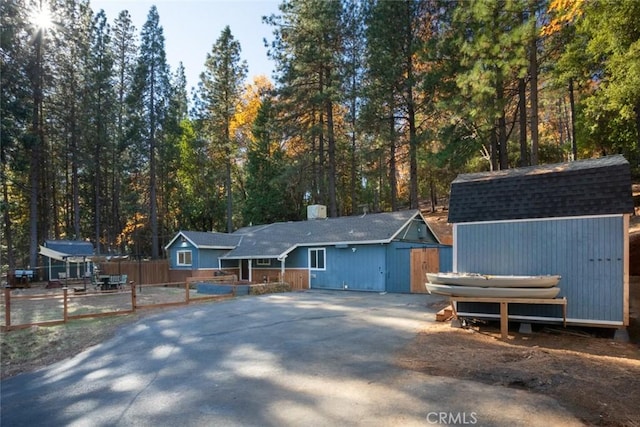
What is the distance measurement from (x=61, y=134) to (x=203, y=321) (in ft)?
80.2

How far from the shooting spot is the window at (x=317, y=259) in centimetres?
1948

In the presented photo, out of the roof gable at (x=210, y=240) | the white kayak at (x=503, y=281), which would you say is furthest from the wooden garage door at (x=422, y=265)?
the roof gable at (x=210, y=240)

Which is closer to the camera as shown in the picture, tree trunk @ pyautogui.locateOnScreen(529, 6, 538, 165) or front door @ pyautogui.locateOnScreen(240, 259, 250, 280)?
tree trunk @ pyautogui.locateOnScreen(529, 6, 538, 165)

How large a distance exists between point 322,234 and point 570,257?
43.6ft

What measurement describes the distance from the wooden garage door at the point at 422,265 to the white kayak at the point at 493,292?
314 inches

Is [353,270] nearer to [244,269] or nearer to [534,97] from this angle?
[244,269]

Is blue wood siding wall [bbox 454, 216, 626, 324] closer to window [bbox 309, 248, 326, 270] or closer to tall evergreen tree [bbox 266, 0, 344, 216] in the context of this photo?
window [bbox 309, 248, 326, 270]

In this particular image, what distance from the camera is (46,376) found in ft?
20.8

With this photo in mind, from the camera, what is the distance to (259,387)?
5.08 m

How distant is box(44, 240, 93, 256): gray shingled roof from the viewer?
932 inches

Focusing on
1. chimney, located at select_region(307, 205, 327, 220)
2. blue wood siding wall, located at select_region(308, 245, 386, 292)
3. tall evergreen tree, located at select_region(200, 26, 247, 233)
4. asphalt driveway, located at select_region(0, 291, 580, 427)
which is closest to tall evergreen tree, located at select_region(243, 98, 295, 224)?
tall evergreen tree, located at select_region(200, 26, 247, 233)

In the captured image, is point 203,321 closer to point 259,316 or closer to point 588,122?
point 259,316

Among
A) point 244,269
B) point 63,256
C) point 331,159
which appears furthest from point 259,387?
point 331,159

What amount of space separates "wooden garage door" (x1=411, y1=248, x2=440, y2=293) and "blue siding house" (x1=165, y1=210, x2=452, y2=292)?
4 centimetres
